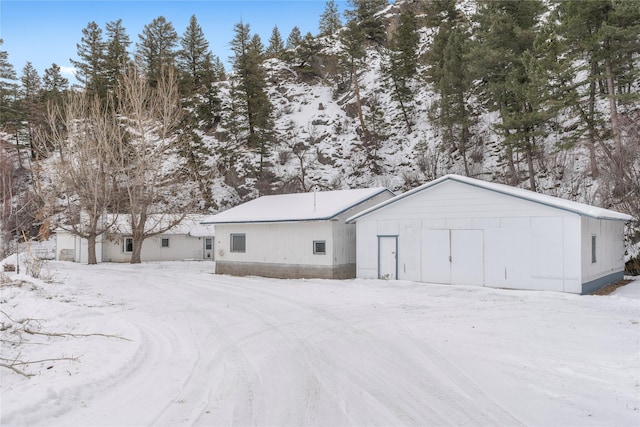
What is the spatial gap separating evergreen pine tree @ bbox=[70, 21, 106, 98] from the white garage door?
4063cm

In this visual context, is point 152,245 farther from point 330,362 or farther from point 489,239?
point 330,362

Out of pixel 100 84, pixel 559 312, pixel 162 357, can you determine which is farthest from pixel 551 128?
pixel 100 84

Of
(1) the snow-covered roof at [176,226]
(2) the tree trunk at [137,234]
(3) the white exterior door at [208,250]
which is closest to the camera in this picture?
(2) the tree trunk at [137,234]

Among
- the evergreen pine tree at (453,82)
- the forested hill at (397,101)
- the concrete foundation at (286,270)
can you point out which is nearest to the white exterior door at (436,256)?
the concrete foundation at (286,270)

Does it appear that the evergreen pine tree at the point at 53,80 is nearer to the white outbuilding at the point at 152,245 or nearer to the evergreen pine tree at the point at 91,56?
the evergreen pine tree at the point at 91,56

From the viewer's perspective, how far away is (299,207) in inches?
840

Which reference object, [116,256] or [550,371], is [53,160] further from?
[550,371]

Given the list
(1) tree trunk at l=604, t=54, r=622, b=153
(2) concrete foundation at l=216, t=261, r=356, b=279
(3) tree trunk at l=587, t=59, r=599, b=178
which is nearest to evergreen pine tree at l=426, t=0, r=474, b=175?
(3) tree trunk at l=587, t=59, r=599, b=178

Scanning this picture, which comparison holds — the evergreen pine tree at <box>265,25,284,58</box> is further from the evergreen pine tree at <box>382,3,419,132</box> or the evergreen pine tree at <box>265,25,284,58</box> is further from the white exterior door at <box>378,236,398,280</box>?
the white exterior door at <box>378,236,398,280</box>

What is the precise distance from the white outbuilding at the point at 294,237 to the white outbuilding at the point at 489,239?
3.53ft

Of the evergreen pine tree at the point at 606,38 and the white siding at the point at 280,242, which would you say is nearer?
the white siding at the point at 280,242

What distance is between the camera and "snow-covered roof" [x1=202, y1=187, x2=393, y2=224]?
19281mm

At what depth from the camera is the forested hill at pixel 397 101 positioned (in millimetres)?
23406

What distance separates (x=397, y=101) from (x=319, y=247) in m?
31.2
